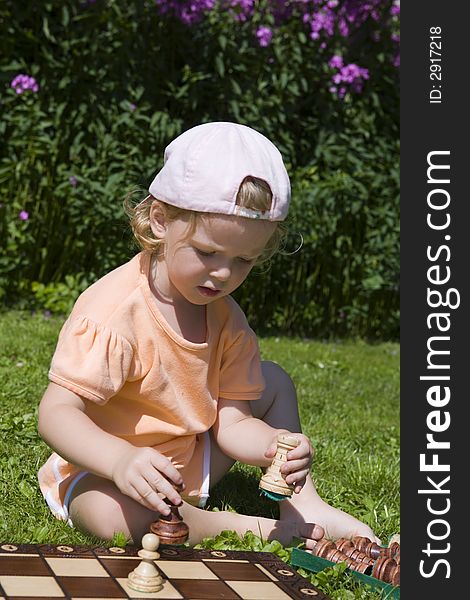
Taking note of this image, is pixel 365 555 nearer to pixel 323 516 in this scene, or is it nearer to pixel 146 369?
pixel 323 516

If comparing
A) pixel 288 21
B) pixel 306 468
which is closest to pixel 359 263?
pixel 288 21

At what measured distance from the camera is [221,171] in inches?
93.3

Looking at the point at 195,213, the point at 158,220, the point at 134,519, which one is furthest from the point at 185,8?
the point at 134,519

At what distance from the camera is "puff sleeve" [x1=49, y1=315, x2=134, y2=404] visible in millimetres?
2393

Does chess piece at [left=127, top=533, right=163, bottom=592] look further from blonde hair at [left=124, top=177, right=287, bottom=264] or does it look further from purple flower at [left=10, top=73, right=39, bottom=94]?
purple flower at [left=10, top=73, right=39, bottom=94]

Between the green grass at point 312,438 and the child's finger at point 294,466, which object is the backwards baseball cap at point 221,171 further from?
the green grass at point 312,438

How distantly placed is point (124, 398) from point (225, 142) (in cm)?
71

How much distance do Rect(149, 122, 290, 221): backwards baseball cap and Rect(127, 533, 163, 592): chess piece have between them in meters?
0.80

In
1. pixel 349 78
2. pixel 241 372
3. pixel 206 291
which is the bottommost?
pixel 241 372

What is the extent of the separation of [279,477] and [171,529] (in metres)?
0.31

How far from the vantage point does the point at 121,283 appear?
259 cm

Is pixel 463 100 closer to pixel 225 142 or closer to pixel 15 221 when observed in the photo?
pixel 225 142

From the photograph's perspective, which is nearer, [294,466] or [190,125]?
[294,466]

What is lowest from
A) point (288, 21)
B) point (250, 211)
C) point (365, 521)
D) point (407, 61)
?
point (365, 521)
